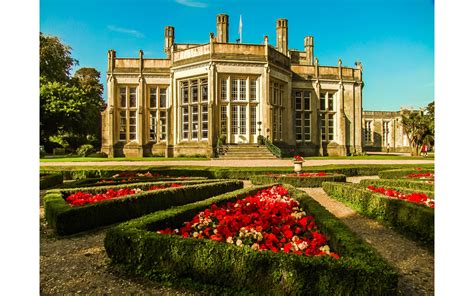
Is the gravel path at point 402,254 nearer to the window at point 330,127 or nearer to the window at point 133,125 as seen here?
the window at point 330,127

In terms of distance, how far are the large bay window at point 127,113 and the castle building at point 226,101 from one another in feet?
0.30

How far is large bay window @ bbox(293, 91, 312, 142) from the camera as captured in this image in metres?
28.5

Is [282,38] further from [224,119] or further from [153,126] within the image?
[153,126]

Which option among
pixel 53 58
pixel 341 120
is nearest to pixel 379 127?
pixel 341 120

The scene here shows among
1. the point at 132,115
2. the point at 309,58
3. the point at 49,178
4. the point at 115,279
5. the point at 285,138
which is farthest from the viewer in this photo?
the point at 309,58

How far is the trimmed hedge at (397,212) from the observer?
4515 mm

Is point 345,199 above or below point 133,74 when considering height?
below

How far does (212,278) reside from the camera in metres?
2.96

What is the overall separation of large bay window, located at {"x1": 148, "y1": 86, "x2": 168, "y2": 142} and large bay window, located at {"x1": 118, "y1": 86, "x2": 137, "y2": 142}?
153cm

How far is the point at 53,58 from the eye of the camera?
86.1 feet

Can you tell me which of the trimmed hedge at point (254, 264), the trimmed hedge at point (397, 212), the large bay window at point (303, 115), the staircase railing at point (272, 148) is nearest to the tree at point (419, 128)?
the trimmed hedge at point (397, 212)

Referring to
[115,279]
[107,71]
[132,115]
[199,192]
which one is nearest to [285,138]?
[132,115]

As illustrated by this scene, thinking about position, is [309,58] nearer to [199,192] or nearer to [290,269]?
[199,192]
